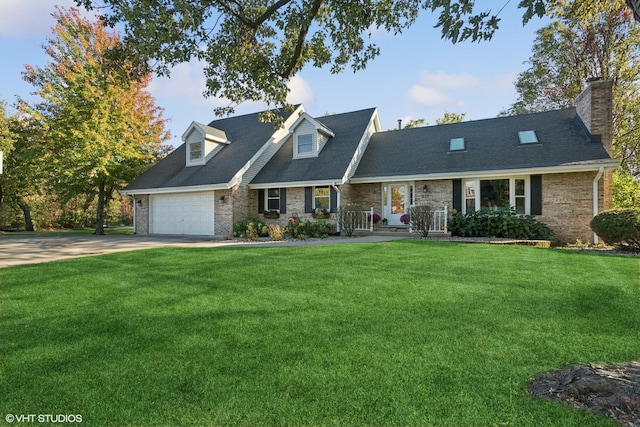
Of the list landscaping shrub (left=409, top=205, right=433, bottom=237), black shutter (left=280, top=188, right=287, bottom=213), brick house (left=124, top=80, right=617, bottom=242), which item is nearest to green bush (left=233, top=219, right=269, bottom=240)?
brick house (left=124, top=80, right=617, bottom=242)

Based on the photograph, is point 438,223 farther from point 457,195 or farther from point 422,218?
point 457,195

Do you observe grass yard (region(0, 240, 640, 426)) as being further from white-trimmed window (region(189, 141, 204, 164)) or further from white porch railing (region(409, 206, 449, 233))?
white-trimmed window (region(189, 141, 204, 164))

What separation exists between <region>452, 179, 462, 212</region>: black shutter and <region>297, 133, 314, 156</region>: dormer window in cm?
747

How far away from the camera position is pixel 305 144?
18359 mm

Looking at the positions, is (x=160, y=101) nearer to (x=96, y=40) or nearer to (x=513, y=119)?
(x=96, y=40)

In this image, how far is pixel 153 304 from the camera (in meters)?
4.61

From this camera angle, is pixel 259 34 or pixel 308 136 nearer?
pixel 259 34

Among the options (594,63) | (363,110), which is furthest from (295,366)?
(594,63)

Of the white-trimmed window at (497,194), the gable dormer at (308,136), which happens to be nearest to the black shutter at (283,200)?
the gable dormer at (308,136)

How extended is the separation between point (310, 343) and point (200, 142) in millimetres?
18383

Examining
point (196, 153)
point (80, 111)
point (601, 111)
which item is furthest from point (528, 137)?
point (80, 111)

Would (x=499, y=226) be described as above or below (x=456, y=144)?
below

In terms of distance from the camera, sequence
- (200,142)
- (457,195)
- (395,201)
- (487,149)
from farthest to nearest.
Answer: (200,142), (395,201), (487,149), (457,195)

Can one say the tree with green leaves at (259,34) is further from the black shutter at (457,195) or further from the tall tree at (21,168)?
the tall tree at (21,168)
